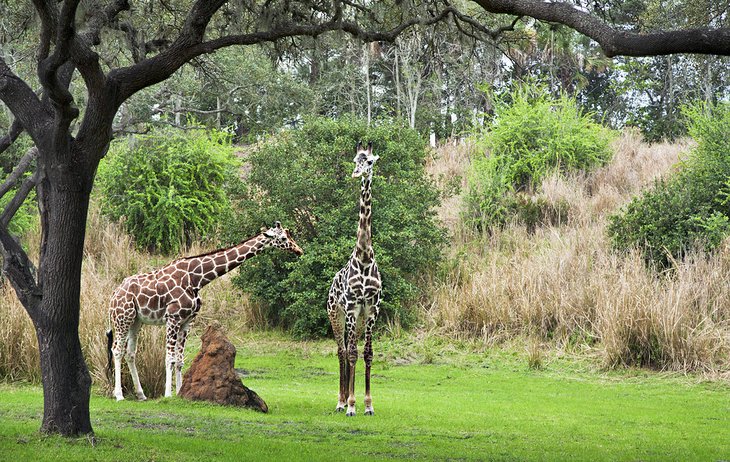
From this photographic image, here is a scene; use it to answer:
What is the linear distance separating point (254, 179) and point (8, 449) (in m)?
12.0

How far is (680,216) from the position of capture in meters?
18.7

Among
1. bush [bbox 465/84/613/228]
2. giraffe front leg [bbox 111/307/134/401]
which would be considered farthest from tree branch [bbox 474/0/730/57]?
bush [bbox 465/84/613/228]

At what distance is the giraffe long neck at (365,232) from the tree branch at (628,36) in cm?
417

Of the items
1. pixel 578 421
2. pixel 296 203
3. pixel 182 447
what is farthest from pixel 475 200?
pixel 182 447

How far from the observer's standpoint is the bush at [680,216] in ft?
60.1

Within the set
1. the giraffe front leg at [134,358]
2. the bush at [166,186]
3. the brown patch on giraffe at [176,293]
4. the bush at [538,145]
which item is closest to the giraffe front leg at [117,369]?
the giraffe front leg at [134,358]

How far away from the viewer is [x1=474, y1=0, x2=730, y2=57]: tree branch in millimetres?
6348

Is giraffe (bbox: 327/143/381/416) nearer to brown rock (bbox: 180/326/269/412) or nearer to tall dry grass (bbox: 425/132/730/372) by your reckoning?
brown rock (bbox: 180/326/269/412)

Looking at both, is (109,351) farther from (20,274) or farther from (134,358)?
(20,274)

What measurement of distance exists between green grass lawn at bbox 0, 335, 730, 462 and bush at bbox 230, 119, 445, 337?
285cm

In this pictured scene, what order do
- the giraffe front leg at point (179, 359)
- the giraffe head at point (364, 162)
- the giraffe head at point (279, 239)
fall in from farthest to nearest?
the giraffe head at point (279, 239) → the giraffe front leg at point (179, 359) → the giraffe head at point (364, 162)

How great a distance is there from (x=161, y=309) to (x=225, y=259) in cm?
113

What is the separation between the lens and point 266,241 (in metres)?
13.3

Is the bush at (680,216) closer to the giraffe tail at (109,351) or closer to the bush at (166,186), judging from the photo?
the bush at (166,186)
